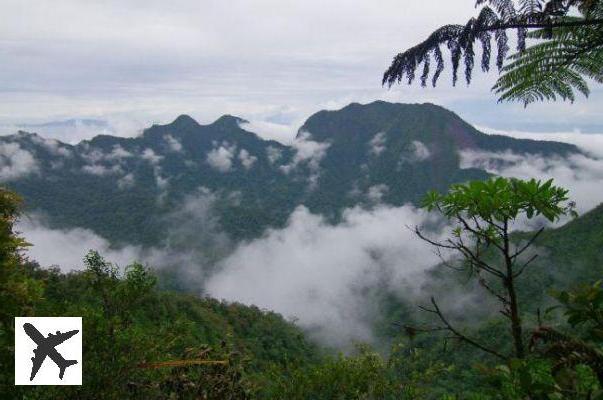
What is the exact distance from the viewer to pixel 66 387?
29.2 feet

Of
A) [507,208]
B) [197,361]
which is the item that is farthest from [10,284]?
[507,208]

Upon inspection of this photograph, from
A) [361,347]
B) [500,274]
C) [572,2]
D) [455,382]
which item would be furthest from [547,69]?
[455,382]

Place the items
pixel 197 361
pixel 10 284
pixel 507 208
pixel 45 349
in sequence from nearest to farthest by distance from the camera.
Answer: pixel 507 208
pixel 197 361
pixel 45 349
pixel 10 284

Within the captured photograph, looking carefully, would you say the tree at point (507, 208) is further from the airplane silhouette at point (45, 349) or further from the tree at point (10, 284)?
the tree at point (10, 284)

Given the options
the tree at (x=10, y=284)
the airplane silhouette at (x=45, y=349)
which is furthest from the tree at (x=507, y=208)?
the tree at (x=10, y=284)

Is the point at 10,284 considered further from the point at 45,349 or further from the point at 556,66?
the point at 556,66

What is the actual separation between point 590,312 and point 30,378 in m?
9.32

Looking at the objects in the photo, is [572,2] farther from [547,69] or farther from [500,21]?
[547,69]

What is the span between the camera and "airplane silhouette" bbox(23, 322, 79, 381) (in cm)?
855

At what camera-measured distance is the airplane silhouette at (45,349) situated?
28.1 ft

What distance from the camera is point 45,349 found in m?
8.68

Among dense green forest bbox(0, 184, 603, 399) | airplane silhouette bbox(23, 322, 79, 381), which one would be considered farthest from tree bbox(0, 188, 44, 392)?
airplane silhouette bbox(23, 322, 79, 381)

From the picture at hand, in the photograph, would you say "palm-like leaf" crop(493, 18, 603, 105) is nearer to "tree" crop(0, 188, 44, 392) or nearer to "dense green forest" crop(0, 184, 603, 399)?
"dense green forest" crop(0, 184, 603, 399)

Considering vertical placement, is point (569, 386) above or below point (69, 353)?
above
